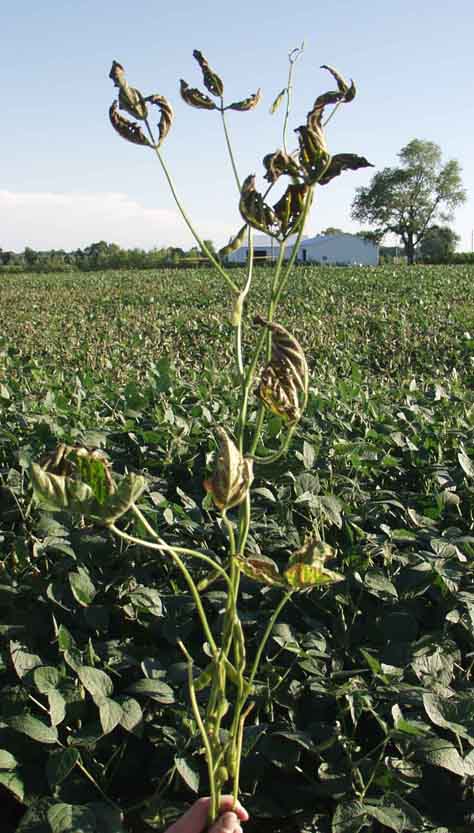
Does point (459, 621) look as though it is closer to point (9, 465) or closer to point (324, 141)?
point (324, 141)

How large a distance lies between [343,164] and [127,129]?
330 mm

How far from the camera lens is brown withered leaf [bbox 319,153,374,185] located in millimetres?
1082

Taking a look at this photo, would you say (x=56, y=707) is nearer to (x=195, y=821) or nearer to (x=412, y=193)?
(x=195, y=821)

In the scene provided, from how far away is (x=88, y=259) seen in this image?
51.5m

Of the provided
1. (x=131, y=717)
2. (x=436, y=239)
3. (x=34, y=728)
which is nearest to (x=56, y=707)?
(x=34, y=728)

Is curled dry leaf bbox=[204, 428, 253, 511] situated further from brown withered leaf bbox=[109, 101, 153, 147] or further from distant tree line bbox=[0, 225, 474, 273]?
distant tree line bbox=[0, 225, 474, 273]

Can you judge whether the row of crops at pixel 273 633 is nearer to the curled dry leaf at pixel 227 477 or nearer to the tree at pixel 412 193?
the curled dry leaf at pixel 227 477

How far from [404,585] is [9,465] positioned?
1.57 m


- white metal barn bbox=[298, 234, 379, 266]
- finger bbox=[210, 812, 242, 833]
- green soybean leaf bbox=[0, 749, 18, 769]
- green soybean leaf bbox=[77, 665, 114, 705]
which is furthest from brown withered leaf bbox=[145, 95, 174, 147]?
white metal barn bbox=[298, 234, 379, 266]

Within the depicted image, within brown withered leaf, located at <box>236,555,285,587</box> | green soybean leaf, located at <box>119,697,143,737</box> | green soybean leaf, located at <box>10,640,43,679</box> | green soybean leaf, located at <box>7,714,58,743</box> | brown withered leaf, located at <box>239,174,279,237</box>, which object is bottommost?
green soybean leaf, located at <box>7,714,58,743</box>

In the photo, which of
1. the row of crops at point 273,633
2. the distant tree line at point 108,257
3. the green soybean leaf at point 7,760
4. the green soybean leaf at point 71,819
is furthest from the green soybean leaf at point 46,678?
the distant tree line at point 108,257

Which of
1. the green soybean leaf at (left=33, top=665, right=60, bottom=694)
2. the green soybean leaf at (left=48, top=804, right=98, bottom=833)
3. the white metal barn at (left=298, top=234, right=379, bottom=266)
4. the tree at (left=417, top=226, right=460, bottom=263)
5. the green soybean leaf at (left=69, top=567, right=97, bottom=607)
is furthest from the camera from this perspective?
the white metal barn at (left=298, top=234, right=379, bottom=266)

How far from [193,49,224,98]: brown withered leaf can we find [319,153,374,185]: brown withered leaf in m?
0.24

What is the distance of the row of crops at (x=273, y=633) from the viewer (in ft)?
5.60
